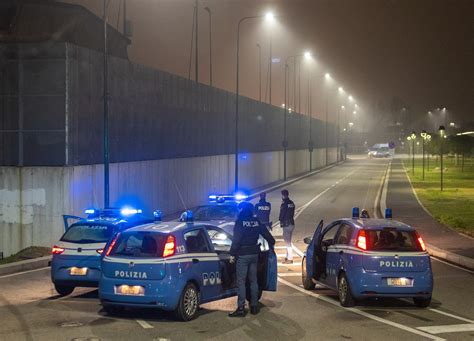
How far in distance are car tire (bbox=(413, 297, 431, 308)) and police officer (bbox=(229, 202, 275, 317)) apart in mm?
2905

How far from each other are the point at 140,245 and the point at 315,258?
3.93m

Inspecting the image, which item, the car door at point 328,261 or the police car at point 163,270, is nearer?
the police car at point 163,270

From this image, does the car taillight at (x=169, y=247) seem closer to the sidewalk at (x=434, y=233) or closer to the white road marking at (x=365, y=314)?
the white road marking at (x=365, y=314)

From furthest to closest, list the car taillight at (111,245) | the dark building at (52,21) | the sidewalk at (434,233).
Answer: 1. the dark building at (52,21)
2. the sidewalk at (434,233)
3. the car taillight at (111,245)

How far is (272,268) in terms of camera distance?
1217 centimetres

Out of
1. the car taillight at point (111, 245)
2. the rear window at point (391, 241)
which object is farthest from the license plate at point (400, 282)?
the car taillight at point (111, 245)

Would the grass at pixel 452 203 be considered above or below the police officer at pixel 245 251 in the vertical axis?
below

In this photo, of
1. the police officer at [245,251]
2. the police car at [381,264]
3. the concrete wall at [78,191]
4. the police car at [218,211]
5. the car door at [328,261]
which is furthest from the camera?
the concrete wall at [78,191]

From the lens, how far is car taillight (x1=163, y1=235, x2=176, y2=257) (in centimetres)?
1063

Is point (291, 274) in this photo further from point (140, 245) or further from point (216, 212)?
point (140, 245)

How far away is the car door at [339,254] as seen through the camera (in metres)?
12.5

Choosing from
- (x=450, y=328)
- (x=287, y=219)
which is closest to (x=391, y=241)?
(x=450, y=328)

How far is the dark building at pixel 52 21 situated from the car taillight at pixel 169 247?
Answer: 22.3 meters

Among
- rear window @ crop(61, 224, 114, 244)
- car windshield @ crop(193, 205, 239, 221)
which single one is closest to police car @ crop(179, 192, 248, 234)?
car windshield @ crop(193, 205, 239, 221)
